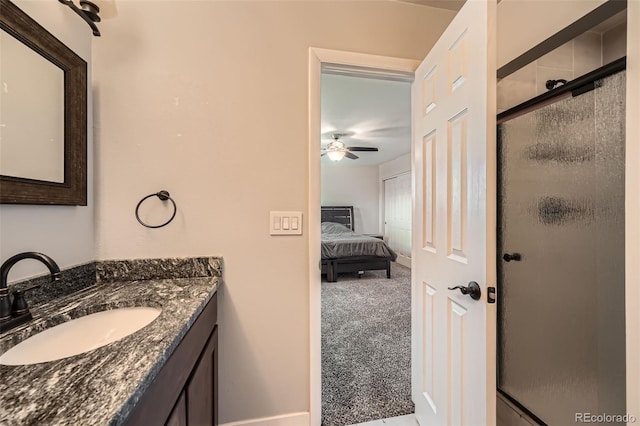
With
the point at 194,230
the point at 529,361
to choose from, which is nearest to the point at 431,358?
the point at 529,361

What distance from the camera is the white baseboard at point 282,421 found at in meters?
1.27

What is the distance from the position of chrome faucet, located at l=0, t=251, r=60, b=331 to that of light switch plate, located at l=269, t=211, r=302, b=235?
78cm

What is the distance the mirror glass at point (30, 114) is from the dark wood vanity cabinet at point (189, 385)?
786 millimetres

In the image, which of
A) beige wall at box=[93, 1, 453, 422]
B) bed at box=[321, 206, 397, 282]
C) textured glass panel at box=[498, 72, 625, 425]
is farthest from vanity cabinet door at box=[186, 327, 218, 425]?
bed at box=[321, 206, 397, 282]

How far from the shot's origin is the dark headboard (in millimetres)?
6172

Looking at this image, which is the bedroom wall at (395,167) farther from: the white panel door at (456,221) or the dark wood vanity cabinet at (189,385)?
the dark wood vanity cabinet at (189,385)

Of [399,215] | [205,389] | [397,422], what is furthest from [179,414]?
[399,215]

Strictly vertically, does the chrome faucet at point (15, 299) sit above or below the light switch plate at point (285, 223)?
below

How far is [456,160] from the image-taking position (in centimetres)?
101

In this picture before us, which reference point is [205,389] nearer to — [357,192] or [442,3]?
[442,3]

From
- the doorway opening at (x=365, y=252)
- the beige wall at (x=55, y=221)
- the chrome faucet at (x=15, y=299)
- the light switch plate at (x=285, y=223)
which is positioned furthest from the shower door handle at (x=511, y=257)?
the beige wall at (x=55, y=221)

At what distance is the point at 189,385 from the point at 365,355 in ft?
5.18

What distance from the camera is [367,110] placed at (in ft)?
9.37

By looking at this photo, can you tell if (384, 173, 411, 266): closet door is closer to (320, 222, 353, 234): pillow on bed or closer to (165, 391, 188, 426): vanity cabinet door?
(320, 222, 353, 234): pillow on bed
